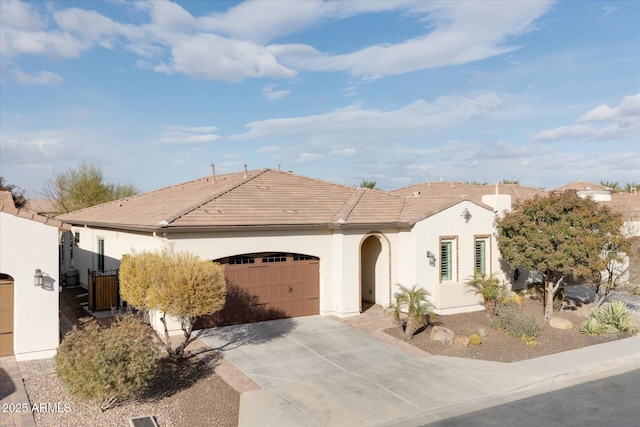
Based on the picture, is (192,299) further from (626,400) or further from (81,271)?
(81,271)

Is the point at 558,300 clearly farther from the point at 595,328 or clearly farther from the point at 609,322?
the point at 595,328

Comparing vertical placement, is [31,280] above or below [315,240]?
below

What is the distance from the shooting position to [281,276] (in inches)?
671

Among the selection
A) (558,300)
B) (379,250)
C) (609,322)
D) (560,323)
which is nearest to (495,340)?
(560,323)

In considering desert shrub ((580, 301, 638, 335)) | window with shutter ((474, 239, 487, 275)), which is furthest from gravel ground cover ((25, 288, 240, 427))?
desert shrub ((580, 301, 638, 335))

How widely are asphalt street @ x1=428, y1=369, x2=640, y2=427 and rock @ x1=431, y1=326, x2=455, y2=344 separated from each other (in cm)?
378

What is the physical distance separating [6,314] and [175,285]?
506 centimetres

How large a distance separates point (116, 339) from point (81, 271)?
56.9ft

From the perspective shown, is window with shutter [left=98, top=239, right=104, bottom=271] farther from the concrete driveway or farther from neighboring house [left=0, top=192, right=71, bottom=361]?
neighboring house [left=0, top=192, right=71, bottom=361]

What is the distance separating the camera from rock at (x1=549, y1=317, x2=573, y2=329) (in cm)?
1677

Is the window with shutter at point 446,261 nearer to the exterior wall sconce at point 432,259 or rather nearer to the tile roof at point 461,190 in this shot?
the exterior wall sconce at point 432,259

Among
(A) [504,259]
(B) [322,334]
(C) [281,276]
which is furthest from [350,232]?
(A) [504,259]

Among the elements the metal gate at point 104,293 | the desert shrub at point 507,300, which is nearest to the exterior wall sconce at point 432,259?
the desert shrub at point 507,300

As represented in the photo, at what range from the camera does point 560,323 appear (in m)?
16.9
